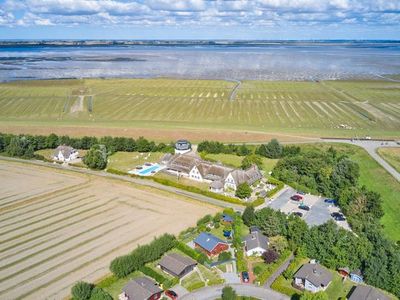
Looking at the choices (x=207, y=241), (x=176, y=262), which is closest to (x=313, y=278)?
(x=207, y=241)

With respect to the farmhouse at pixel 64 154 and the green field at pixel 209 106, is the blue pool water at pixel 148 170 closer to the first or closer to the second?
the farmhouse at pixel 64 154

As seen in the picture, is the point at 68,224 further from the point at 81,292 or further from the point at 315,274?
the point at 315,274

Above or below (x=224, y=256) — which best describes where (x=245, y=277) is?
below

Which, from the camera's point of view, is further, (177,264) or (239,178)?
(239,178)

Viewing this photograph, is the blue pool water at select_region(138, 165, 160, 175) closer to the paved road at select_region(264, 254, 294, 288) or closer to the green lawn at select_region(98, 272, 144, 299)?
the green lawn at select_region(98, 272, 144, 299)

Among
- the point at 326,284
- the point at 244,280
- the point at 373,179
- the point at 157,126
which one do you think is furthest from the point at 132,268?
the point at 157,126

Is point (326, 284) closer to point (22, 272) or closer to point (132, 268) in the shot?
point (132, 268)

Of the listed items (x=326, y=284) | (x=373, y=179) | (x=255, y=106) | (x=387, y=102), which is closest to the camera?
(x=326, y=284)
